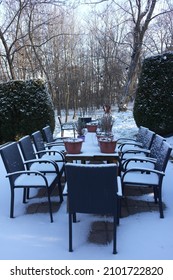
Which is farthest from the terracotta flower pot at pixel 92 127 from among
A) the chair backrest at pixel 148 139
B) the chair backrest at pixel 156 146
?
the chair backrest at pixel 156 146

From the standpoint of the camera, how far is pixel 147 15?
11258mm

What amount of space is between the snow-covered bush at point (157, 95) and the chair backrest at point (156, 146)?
3277 mm

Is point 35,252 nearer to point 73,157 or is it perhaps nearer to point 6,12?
point 73,157

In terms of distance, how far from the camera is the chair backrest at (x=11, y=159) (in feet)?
9.53

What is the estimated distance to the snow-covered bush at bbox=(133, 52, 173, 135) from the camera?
22.4ft

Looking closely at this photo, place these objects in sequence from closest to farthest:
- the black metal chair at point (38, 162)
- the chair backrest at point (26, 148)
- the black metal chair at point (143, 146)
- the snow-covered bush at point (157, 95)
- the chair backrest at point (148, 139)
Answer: the black metal chair at point (38, 162) → the chair backrest at point (26, 148) → the black metal chair at point (143, 146) → the chair backrest at point (148, 139) → the snow-covered bush at point (157, 95)

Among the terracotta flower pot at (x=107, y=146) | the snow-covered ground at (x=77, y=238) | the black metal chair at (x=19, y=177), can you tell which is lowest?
the snow-covered ground at (x=77, y=238)

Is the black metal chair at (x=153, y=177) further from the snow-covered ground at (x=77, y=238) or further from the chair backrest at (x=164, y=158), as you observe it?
the snow-covered ground at (x=77, y=238)

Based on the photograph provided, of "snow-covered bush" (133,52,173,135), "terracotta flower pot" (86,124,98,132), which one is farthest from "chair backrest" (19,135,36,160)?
"snow-covered bush" (133,52,173,135)

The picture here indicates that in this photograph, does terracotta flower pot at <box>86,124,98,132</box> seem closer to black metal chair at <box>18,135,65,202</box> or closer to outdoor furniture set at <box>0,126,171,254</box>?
outdoor furniture set at <box>0,126,171,254</box>

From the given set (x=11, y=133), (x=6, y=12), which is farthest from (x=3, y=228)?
(x=6, y=12)

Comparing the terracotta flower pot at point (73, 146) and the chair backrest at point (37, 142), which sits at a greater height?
the terracotta flower pot at point (73, 146)

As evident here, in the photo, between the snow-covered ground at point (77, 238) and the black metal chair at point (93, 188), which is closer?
the black metal chair at point (93, 188)
